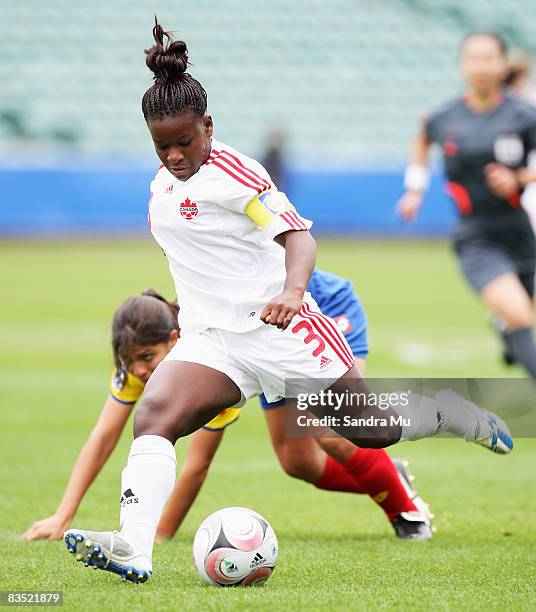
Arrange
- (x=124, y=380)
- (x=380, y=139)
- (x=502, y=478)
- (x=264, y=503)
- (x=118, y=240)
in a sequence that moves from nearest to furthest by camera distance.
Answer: (x=124, y=380), (x=264, y=503), (x=502, y=478), (x=118, y=240), (x=380, y=139)

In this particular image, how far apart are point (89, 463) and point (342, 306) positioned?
4.34 ft

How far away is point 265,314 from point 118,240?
21.1m

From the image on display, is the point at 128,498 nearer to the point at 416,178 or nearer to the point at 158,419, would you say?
the point at 158,419

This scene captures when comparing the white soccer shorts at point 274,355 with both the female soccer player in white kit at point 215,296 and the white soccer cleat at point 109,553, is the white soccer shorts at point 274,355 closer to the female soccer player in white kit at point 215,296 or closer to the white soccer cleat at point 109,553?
the female soccer player in white kit at point 215,296

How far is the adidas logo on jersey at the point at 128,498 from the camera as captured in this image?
3.92 m

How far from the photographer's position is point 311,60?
27984mm

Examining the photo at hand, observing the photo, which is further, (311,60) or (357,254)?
(311,60)

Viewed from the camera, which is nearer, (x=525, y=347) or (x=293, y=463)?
(x=293, y=463)

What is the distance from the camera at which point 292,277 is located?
4.02 m

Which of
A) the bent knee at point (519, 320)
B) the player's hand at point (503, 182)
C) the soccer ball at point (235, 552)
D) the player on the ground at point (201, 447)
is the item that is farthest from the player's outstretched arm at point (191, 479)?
the player's hand at point (503, 182)

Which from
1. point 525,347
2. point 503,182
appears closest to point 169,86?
point 503,182

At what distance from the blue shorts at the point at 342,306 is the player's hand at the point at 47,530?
1023 mm

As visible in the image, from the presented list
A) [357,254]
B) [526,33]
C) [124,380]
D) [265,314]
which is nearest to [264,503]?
[124,380]

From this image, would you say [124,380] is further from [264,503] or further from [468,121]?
[468,121]
